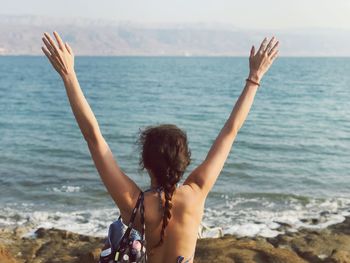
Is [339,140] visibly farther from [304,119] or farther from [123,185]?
[123,185]

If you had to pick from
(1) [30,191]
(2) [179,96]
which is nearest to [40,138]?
(1) [30,191]

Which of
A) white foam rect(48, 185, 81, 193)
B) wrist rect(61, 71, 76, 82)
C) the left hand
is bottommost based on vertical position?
white foam rect(48, 185, 81, 193)

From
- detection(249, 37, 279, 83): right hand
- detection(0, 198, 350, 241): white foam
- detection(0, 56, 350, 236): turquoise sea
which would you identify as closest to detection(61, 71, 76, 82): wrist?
detection(249, 37, 279, 83): right hand

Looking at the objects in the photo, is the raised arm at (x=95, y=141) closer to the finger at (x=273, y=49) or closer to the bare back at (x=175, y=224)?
the bare back at (x=175, y=224)

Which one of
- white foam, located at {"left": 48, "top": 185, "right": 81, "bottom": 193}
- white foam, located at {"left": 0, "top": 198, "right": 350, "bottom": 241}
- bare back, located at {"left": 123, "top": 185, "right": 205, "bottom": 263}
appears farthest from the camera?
white foam, located at {"left": 48, "top": 185, "right": 81, "bottom": 193}

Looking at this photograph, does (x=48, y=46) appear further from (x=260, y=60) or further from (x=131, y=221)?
(x=260, y=60)

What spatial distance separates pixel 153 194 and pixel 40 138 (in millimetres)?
21720

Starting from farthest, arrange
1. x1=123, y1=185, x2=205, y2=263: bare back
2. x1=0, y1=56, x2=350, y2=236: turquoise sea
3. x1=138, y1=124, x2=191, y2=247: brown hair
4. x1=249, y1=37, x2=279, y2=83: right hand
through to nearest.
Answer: x1=0, y1=56, x2=350, y2=236: turquoise sea
x1=249, y1=37, x2=279, y2=83: right hand
x1=123, y1=185, x2=205, y2=263: bare back
x1=138, y1=124, x2=191, y2=247: brown hair

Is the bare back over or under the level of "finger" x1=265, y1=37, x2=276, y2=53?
under

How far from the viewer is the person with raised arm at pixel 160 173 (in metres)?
2.64

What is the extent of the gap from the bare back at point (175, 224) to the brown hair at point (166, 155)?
0.19 ft

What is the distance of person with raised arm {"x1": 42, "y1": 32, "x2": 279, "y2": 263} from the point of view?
2.64m

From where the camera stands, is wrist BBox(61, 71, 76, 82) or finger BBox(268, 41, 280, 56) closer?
wrist BBox(61, 71, 76, 82)

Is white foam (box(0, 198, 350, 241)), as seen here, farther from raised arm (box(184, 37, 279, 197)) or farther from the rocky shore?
raised arm (box(184, 37, 279, 197))
